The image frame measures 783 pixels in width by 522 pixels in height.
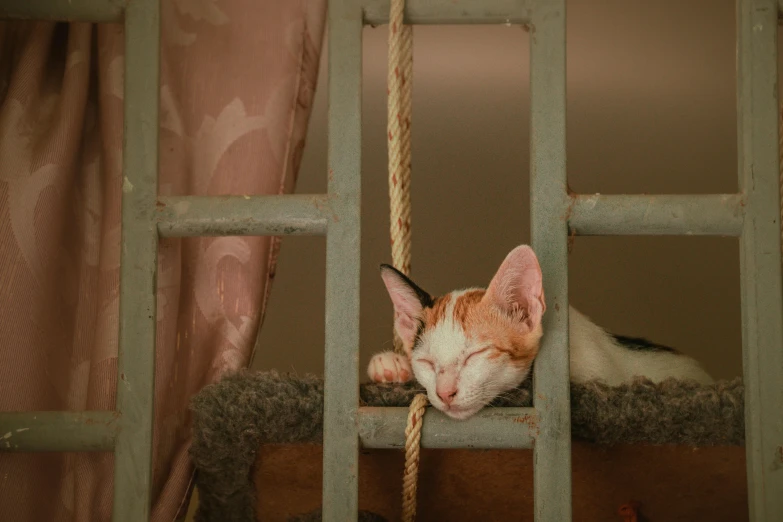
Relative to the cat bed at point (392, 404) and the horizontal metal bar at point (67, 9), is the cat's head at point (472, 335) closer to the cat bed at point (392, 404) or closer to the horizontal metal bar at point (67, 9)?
the cat bed at point (392, 404)

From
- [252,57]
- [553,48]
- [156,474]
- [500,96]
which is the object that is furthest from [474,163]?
[156,474]

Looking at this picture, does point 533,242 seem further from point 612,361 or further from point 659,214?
point 612,361

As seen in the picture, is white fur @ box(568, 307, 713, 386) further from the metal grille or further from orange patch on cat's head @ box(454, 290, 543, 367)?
the metal grille

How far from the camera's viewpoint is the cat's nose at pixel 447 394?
113 cm

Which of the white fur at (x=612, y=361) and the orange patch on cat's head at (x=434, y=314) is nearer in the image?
the orange patch on cat's head at (x=434, y=314)

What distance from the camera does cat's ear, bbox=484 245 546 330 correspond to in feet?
3.61

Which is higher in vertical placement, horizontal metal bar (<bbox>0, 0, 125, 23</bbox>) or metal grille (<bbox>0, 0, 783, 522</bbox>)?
horizontal metal bar (<bbox>0, 0, 125, 23</bbox>)

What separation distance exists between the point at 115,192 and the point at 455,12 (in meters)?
0.68

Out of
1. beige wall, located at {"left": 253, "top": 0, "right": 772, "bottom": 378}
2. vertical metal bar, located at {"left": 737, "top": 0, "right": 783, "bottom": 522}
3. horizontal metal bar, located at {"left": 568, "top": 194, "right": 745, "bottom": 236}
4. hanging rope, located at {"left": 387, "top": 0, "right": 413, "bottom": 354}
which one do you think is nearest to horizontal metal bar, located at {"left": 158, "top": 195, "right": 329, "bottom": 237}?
hanging rope, located at {"left": 387, "top": 0, "right": 413, "bottom": 354}

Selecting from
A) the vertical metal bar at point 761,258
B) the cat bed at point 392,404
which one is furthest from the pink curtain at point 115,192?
the vertical metal bar at point 761,258

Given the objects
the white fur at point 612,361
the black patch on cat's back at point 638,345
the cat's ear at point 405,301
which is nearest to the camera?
the cat's ear at point 405,301

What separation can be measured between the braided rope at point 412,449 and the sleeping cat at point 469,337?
0.04m

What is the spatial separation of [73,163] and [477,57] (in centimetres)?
124

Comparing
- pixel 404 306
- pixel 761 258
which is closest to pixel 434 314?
pixel 404 306
